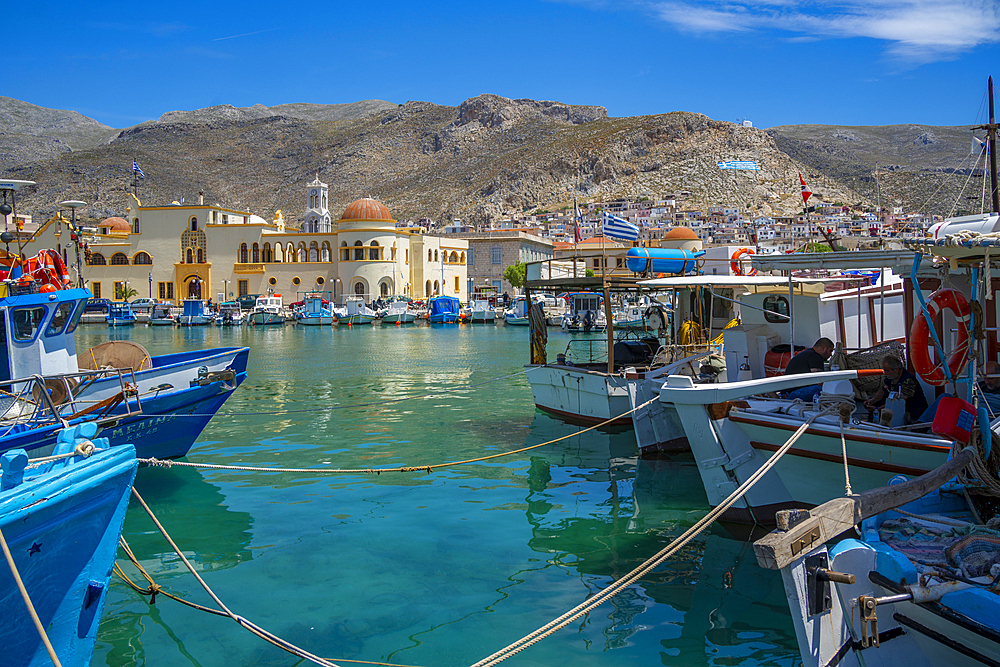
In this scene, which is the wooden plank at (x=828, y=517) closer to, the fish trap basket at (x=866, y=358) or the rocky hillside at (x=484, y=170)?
the fish trap basket at (x=866, y=358)

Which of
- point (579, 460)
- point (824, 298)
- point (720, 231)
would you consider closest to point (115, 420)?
point (579, 460)

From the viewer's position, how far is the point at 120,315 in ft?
222

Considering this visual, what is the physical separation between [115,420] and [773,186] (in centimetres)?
13913

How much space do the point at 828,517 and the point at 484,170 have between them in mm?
154595

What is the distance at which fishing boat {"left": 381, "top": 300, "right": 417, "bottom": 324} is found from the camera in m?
64.4

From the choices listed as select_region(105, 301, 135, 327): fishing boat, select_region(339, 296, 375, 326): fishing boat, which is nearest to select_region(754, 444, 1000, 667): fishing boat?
select_region(339, 296, 375, 326): fishing boat

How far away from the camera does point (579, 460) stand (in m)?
12.9

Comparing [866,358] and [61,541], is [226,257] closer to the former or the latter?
[866,358]

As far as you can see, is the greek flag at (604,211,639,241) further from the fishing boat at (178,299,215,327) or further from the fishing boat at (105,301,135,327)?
the fishing boat at (105,301,135,327)

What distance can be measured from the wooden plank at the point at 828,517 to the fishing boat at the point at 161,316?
68866 mm

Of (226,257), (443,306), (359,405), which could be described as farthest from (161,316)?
(359,405)

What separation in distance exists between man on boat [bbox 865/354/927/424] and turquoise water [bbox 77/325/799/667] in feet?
7.70

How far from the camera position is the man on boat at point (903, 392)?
8.25m

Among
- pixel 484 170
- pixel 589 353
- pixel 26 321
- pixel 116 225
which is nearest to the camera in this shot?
pixel 26 321
